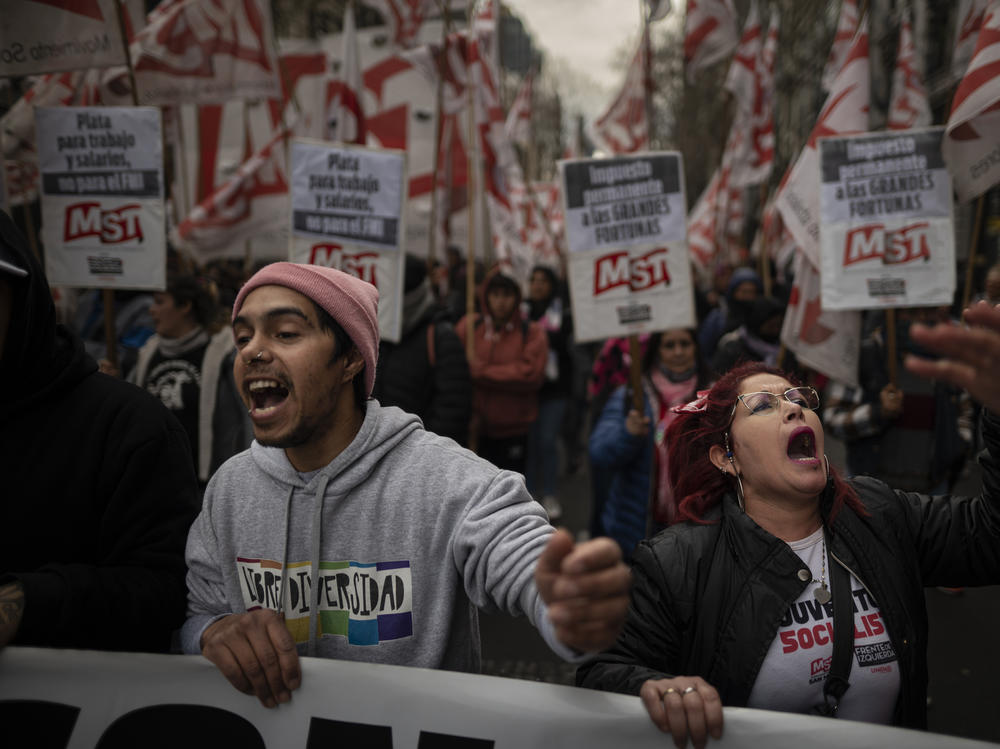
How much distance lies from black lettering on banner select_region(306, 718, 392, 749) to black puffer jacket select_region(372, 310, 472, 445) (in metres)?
2.85

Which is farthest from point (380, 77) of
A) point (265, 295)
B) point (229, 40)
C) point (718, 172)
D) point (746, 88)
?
point (265, 295)

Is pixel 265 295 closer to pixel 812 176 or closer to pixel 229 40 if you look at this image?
pixel 812 176

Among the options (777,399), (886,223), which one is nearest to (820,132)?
(886,223)

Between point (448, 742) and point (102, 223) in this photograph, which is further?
point (102, 223)

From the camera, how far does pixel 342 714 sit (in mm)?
1724

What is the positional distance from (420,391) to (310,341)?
291 cm

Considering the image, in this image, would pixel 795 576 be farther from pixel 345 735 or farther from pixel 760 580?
pixel 345 735

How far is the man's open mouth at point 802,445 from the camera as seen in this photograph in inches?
80.1

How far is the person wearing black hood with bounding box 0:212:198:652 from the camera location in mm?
1752

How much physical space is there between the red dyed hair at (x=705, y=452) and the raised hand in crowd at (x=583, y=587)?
875 millimetres

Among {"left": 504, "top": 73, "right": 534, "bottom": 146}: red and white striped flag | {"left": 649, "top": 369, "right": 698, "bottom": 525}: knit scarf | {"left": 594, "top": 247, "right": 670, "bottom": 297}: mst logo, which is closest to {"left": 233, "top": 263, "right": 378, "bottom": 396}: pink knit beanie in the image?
{"left": 649, "top": 369, "right": 698, "bottom": 525}: knit scarf

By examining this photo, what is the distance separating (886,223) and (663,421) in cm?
182

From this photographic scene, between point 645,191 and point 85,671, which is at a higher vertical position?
point 645,191

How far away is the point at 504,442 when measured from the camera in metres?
6.12
